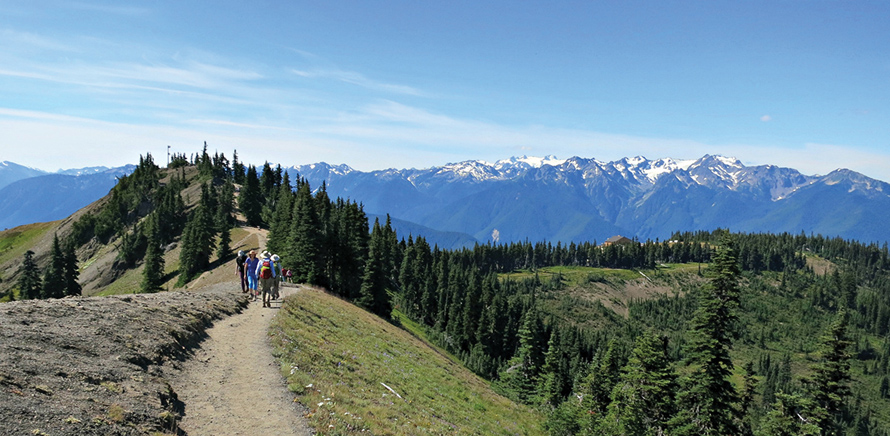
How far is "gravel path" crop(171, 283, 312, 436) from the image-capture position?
13.4 metres

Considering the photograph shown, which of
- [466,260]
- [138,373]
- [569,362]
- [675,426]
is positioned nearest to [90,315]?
[138,373]

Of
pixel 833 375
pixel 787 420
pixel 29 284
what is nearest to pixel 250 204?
pixel 29 284

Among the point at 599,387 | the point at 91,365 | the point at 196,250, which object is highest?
the point at 91,365

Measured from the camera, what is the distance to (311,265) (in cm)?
5884

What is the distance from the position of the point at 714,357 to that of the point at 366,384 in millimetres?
20245

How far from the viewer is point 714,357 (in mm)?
26000

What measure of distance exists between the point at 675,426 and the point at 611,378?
27119mm

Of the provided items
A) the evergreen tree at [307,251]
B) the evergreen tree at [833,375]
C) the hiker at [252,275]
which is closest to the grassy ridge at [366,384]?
the hiker at [252,275]

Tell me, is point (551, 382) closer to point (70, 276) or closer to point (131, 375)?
point (131, 375)

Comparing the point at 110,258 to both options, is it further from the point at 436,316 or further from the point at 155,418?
the point at 155,418

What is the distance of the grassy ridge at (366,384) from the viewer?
53.8 feet

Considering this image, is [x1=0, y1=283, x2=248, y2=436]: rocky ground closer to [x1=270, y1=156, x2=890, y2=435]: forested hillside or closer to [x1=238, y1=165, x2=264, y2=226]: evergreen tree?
[x1=270, y1=156, x2=890, y2=435]: forested hillside

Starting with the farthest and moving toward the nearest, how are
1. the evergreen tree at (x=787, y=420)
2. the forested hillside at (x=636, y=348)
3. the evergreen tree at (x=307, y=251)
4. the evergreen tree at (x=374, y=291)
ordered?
the evergreen tree at (x=374, y=291) → the evergreen tree at (x=307, y=251) → the forested hillside at (x=636, y=348) → the evergreen tree at (x=787, y=420)

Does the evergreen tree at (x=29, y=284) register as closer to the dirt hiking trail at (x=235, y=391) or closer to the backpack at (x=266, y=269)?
the backpack at (x=266, y=269)
